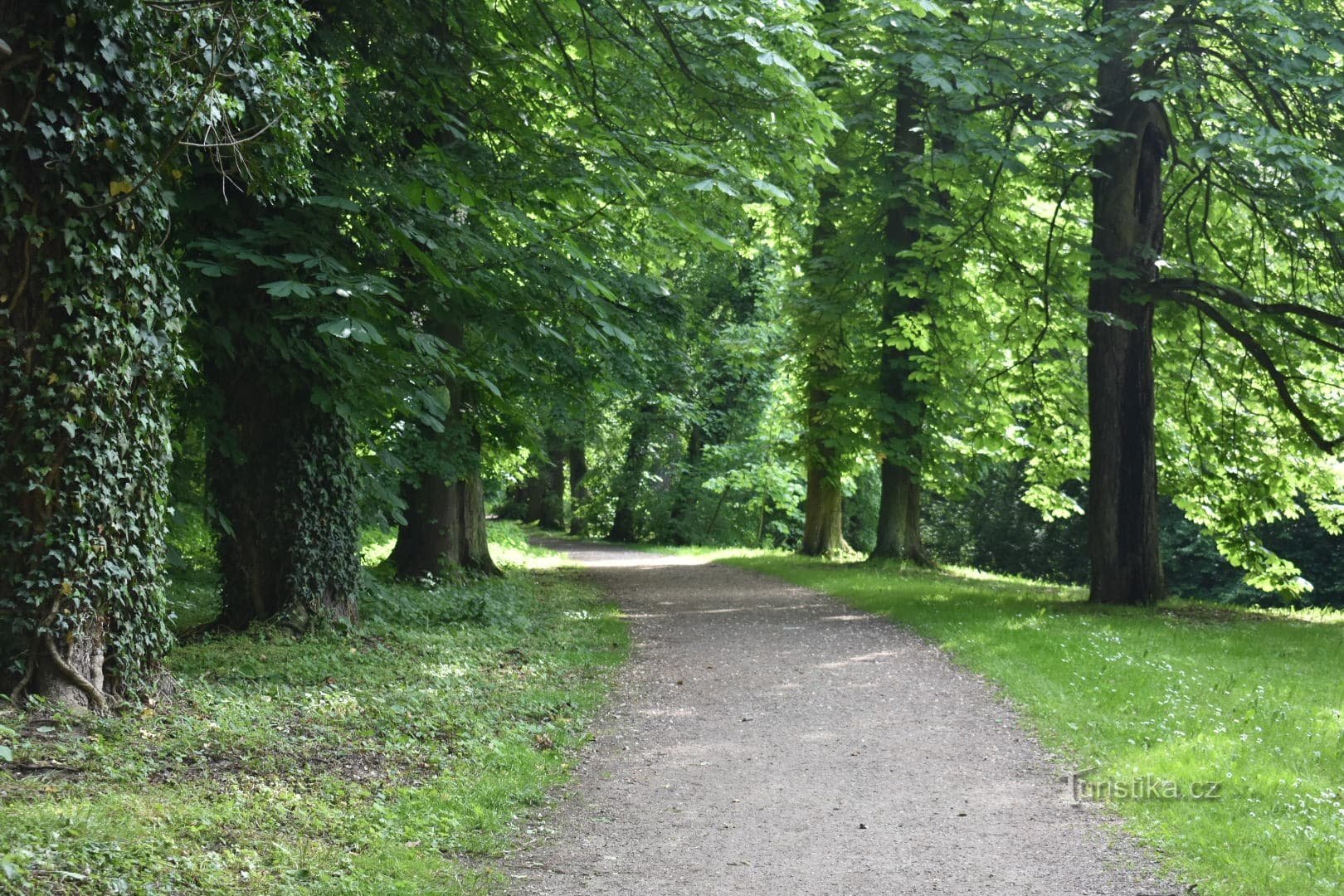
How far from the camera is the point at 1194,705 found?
8.40 m

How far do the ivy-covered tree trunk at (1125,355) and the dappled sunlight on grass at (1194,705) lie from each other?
2.57 feet

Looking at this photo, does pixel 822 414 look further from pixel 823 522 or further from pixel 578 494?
Result: pixel 578 494

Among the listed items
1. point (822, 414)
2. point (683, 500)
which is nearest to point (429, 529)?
point (822, 414)

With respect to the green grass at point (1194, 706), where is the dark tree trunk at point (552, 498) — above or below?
above

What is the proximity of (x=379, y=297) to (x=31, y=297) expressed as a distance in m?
2.92

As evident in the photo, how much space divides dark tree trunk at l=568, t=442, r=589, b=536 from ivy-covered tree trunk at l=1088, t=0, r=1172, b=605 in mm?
27246

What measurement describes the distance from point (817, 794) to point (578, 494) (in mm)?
35545

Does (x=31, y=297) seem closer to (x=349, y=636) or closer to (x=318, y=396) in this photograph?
(x=318, y=396)

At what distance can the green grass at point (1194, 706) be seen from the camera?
5547mm

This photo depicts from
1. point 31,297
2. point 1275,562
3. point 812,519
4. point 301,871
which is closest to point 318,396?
point 31,297

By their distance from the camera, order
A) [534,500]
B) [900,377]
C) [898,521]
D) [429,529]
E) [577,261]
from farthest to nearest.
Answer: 1. [534,500]
2. [898,521]
3. [900,377]
4. [429,529]
5. [577,261]

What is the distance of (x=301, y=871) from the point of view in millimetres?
4910

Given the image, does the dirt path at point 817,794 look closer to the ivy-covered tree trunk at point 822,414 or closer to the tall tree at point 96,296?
the tall tree at point 96,296

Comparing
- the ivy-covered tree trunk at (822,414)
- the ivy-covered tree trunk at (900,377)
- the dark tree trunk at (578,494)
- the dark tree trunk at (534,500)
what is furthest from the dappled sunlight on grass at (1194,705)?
the dark tree trunk at (534,500)
